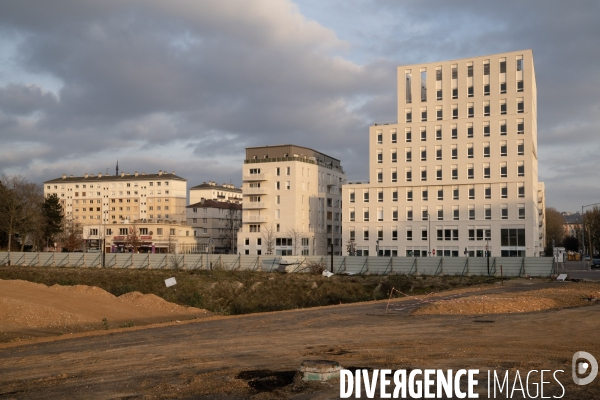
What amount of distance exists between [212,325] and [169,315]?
9908mm

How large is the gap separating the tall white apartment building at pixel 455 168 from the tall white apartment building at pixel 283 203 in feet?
36.3

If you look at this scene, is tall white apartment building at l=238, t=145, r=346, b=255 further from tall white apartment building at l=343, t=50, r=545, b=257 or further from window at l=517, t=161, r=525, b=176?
window at l=517, t=161, r=525, b=176

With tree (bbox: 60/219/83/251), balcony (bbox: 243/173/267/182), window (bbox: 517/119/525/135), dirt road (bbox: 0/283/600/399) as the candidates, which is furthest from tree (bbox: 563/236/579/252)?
dirt road (bbox: 0/283/600/399)

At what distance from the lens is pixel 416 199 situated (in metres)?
94.0

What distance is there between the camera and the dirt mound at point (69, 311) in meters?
26.8

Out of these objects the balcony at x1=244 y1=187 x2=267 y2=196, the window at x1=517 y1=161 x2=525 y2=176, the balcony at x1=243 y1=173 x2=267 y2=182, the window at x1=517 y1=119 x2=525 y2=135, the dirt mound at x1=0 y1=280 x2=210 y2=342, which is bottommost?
the dirt mound at x1=0 y1=280 x2=210 y2=342

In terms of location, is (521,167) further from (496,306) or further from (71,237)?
(71,237)

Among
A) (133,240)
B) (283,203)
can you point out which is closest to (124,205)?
(133,240)

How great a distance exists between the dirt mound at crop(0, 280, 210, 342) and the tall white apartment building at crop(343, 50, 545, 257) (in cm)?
6039

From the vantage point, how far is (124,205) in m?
152

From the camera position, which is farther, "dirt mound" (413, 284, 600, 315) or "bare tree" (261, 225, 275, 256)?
"bare tree" (261, 225, 275, 256)

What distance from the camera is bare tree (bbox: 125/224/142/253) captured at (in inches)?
4685

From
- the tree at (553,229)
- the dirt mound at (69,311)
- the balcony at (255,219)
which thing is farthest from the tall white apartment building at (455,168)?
the tree at (553,229)

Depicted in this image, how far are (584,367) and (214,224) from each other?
4892 inches
